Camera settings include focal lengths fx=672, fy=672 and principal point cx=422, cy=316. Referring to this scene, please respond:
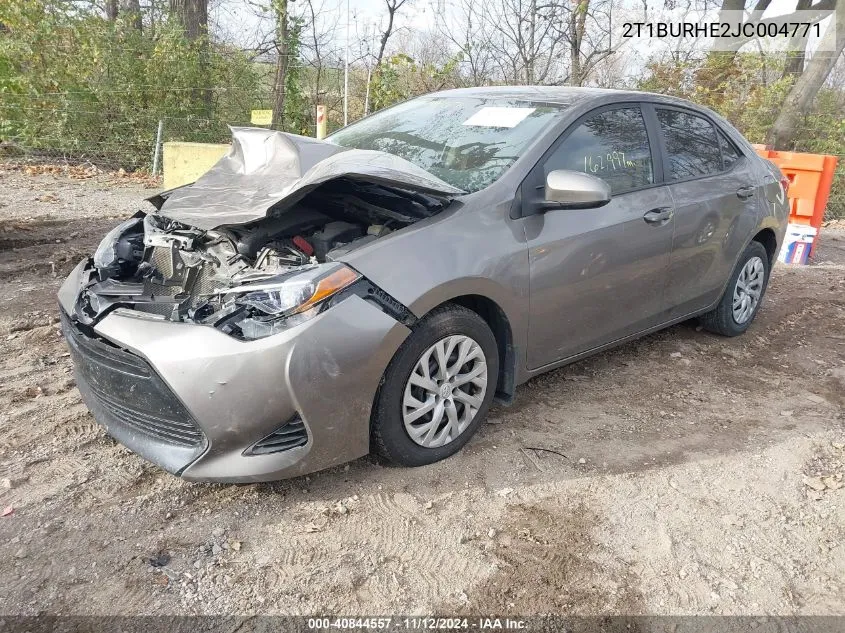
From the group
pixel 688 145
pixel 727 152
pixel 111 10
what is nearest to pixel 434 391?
pixel 688 145

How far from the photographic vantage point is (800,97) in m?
11.1

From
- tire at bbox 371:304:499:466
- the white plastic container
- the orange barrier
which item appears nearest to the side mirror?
tire at bbox 371:304:499:466

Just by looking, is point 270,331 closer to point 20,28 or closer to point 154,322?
point 154,322

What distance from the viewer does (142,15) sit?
39.4 ft

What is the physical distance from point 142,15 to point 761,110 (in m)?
10.8

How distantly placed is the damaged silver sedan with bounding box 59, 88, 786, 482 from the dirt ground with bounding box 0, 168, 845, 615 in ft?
0.75

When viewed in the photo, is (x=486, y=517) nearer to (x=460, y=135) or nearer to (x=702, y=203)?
(x=460, y=135)

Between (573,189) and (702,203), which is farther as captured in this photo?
(702,203)

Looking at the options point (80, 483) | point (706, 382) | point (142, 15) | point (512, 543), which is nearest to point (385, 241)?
point (512, 543)

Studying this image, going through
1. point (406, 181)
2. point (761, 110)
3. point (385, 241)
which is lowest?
point (385, 241)

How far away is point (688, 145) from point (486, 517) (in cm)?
282

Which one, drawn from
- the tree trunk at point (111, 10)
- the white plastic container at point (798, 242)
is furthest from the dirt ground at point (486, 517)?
the tree trunk at point (111, 10)

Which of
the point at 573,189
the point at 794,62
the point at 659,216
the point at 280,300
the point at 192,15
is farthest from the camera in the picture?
the point at 192,15

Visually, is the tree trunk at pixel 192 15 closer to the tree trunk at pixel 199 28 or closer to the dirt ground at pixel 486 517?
the tree trunk at pixel 199 28
